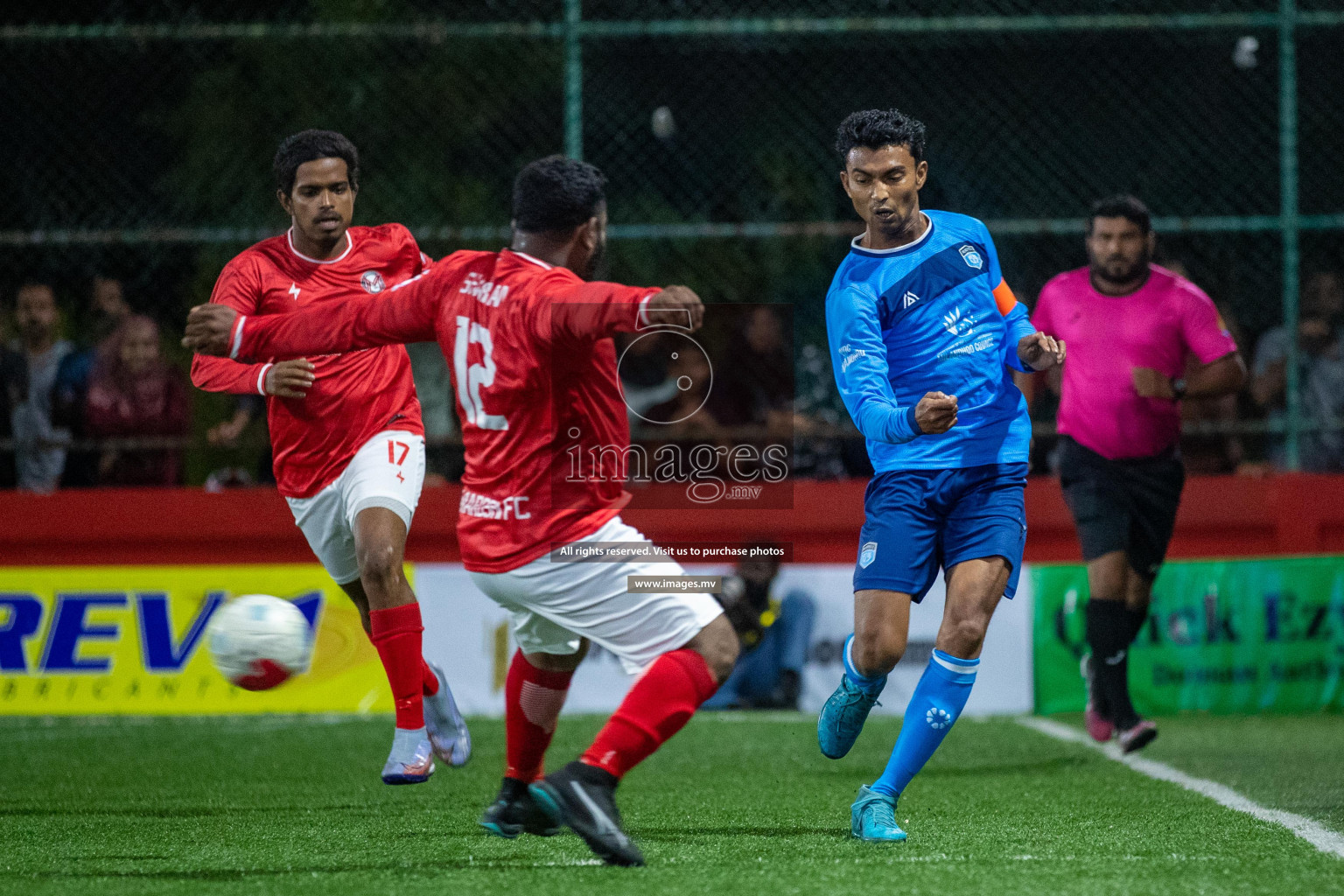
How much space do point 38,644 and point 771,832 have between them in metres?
5.73

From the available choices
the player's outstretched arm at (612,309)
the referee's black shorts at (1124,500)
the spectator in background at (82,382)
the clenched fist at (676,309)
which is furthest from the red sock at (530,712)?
the spectator in background at (82,382)

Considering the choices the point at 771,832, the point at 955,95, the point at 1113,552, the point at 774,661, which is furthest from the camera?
the point at 955,95

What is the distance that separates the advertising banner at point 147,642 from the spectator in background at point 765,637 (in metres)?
2.01

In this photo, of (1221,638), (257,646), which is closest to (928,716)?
(257,646)

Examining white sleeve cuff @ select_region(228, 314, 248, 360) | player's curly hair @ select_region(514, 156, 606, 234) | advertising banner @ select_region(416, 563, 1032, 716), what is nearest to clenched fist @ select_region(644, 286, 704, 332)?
player's curly hair @ select_region(514, 156, 606, 234)

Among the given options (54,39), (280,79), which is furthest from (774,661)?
(54,39)

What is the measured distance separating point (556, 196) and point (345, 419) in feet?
6.69

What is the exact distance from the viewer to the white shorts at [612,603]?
4.12 metres

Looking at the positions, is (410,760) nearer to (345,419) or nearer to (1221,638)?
(345,419)

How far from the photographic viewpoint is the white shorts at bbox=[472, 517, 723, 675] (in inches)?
162

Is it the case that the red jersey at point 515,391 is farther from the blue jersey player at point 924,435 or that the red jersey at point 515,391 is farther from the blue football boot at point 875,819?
the blue football boot at point 875,819

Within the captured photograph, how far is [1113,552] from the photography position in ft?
23.3

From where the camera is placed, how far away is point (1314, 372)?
371 inches

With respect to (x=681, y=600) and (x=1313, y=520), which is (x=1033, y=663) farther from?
(x=681, y=600)
